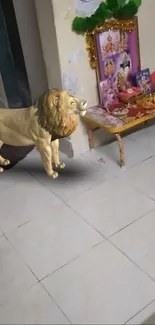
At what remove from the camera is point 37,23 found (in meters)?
2.15

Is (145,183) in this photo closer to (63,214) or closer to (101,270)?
(63,214)

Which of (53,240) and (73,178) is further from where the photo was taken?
(73,178)

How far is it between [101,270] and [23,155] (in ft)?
3.73

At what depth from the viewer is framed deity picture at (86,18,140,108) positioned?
2.15 meters

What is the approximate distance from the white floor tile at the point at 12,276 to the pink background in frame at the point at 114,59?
1.09m

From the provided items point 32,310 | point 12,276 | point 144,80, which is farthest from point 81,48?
point 32,310

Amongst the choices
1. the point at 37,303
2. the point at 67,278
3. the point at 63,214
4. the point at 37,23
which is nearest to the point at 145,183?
the point at 63,214

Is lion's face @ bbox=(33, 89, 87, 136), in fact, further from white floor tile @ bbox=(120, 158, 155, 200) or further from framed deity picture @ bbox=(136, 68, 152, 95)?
framed deity picture @ bbox=(136, 68, 152, 95)

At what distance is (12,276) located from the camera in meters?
1.57

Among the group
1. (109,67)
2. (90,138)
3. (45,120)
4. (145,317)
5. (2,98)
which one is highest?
(45,120)

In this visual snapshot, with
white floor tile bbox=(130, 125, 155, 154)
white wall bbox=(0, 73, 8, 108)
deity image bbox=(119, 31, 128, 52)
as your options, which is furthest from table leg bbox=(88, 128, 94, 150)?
white wall bbox=(0, 73, 8, 108)

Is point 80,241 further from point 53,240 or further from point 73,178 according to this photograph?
point 73,178

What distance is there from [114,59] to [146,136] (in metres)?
0.56

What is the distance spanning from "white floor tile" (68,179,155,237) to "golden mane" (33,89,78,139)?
108 centimetres
